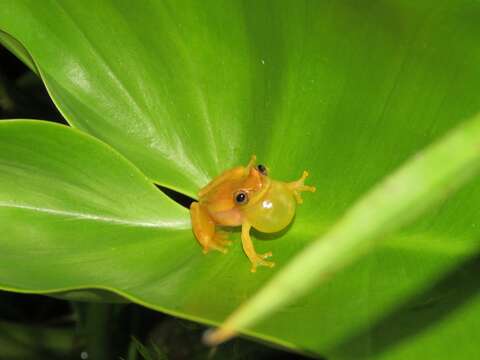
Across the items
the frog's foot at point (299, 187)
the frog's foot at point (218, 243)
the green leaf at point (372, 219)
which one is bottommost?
the green leaf at point (372, 219)

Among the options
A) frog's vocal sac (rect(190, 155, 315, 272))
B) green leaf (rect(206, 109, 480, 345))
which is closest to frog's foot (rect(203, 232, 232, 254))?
frog's vocal sac (rect(190, 155, 315, 272))

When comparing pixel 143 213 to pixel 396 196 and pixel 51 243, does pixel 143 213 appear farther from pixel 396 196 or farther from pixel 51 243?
pixel 396 196

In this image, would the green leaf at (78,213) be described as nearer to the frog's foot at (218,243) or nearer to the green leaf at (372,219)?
the frog's foot at (218,243)

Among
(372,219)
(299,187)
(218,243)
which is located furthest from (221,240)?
(372,219)

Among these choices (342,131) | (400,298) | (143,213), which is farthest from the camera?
(143,213)

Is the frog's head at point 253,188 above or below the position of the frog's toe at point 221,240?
above

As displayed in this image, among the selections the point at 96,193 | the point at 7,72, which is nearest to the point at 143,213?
the point at 96,193

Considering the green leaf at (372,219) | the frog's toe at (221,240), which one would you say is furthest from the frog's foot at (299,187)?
the green leaf at (372,219)
